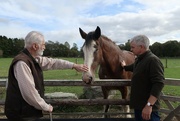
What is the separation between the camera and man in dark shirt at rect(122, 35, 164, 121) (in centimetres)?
325

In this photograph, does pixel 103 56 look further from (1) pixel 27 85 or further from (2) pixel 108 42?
(1) pixel 27 85

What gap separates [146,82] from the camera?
3.41 metres

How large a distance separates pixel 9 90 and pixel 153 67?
193cm

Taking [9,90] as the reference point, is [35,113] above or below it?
below

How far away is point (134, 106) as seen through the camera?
357cm

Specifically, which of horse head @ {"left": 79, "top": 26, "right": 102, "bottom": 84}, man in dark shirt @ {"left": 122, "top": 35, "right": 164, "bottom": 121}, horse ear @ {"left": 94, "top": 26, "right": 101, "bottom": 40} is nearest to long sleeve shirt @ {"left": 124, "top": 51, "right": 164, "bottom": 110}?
man in dark shirt @ {"left": 122, "top": 35, "right": 164, "bottom": 121}

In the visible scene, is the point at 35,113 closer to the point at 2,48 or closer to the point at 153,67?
the point at 153,67

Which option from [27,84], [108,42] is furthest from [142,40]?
[108,42]

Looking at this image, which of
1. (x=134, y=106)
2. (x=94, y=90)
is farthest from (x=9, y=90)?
(x=94, y=90)

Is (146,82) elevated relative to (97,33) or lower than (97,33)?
lower

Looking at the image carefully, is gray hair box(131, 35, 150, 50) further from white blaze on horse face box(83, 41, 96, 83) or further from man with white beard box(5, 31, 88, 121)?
man with white beard box(5, 31, 88, 121)

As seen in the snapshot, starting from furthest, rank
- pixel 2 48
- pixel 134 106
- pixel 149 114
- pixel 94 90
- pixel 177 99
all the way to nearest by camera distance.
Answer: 1. pixel 2 48
2. pixel 94 90
3. pixel 177 99
4. pixel 134 106
5. pixel 149 114

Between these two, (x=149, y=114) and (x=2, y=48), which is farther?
(x=2, y=48)

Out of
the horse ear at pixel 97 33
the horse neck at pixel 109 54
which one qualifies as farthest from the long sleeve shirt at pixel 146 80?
the horse neck at pixel 109 54
